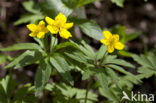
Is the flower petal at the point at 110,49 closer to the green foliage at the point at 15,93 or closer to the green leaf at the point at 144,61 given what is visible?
the green leaf at the point at 144,61

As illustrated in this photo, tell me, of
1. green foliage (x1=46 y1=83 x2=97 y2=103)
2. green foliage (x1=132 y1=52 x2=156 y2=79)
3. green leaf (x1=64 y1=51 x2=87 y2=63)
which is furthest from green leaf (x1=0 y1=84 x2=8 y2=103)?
green foliage (x1=132 y1=52 x2=156 y2=79)

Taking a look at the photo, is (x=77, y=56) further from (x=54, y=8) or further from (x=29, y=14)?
(x=29, y=14)

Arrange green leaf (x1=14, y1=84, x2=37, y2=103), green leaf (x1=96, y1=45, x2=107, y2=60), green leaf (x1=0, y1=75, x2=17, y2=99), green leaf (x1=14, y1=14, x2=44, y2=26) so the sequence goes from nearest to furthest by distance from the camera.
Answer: green leaf (x1=96, y1=45, x2=107, y2=60), green leaf (x1=14, y1=84, x2=37, y2=103), green leaf (x1=0, y1=75, x2=17, y2=99), green leaf (x1=14, y1=14, x2=44, y2=26)

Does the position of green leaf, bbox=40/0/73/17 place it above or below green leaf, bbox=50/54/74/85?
above

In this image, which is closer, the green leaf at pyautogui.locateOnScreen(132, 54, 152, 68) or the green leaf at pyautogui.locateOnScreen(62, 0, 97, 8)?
the green leaf at pyautogui.locateOnScreen(132, 54, 152, 68)

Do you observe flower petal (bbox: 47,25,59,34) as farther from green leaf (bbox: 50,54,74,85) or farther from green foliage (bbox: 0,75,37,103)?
green foliage (bbox: 0,75,37,103)

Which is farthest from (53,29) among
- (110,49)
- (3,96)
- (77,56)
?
(3,96)

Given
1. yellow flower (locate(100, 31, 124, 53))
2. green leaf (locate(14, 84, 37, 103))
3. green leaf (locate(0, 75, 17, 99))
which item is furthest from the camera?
green leaf (locate(0, 75, 17, 99))
